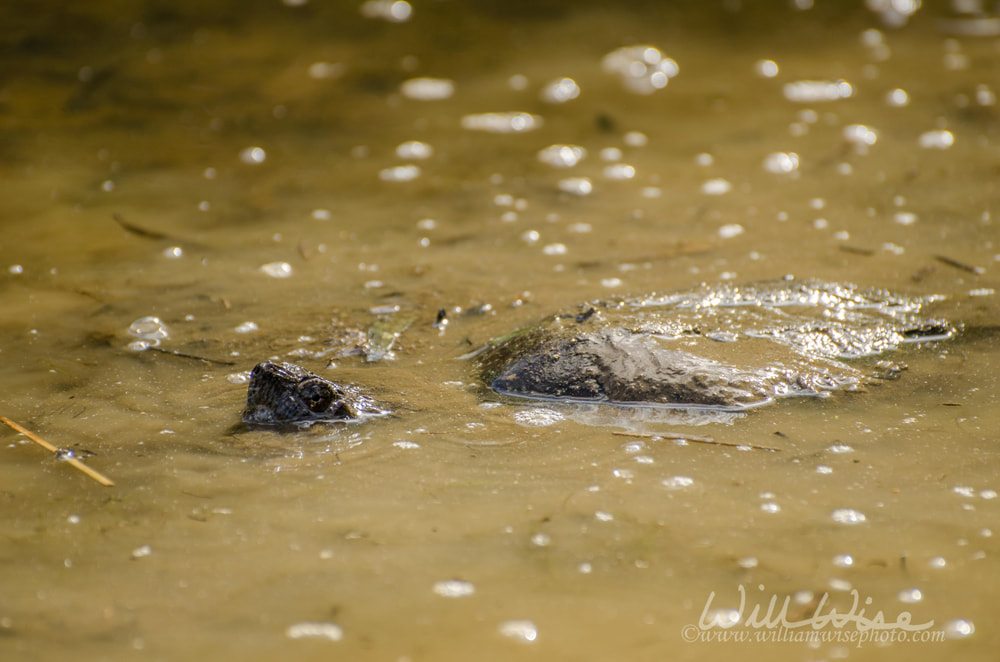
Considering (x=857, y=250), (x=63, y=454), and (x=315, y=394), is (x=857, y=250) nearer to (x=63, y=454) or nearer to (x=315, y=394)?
(x=315, y=394)

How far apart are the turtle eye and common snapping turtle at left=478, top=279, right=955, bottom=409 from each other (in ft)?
1.54

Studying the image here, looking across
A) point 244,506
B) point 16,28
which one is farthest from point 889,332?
point 16,28

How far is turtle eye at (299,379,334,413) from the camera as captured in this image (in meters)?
2.20

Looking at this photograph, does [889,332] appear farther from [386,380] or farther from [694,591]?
[386,380]

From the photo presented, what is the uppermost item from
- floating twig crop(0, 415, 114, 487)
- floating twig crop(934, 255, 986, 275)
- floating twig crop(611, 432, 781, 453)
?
floating twig crop(934, 255, 986, 275)

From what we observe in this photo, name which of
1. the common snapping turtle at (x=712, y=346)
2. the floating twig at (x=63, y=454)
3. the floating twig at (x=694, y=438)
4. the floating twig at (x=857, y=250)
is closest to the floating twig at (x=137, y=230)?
the floating twig at (x=63, y=454)

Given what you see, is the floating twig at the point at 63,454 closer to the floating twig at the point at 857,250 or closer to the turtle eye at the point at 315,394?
the turtle eye at the point at 315,394

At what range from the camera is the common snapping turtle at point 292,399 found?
2.20 meters

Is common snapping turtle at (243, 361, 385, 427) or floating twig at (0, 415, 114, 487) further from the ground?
common snapping turtle at (243, 361, 385, 427)

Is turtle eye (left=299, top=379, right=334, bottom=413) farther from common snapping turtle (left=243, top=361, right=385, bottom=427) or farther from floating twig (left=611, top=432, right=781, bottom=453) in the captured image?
floating twig (left=611, top=432, right=781, bottom=453)

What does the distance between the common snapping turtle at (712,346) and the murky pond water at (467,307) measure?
85mm

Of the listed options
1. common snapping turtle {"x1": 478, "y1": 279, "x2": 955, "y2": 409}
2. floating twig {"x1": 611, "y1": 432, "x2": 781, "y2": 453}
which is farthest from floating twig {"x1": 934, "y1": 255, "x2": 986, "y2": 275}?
floating twig {"x1": 611, "y1": 432, "x2": 781, "y2": 453}

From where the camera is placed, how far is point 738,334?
255cm

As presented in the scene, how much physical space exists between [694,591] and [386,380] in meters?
1.11
